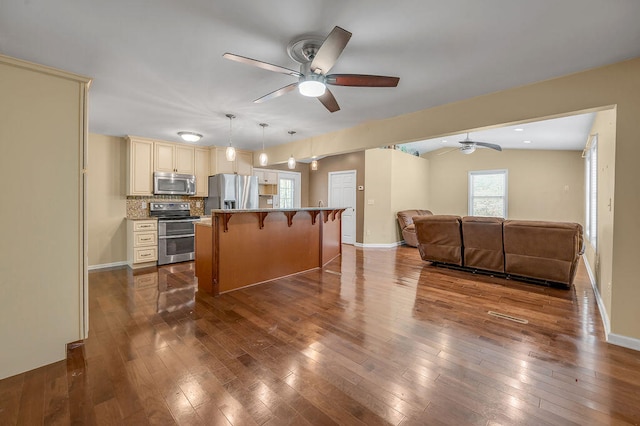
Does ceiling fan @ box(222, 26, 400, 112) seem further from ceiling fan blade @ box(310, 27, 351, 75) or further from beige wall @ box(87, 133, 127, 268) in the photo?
beige wall @ box(87, 133, 127, 268)

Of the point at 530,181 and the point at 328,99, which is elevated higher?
the point at 328,99

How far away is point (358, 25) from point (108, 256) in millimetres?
5619

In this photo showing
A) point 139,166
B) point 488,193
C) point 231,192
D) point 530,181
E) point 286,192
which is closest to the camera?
point 139,166

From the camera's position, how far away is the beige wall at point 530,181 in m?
6.90

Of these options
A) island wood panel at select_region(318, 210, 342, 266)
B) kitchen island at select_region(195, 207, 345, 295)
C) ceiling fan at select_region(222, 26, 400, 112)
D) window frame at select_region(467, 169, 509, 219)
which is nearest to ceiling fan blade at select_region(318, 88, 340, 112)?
ceiling fan at select_region(222, 26, 400, 112)

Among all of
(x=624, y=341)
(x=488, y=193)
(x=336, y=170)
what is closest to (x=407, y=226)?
(x=336, y=170)

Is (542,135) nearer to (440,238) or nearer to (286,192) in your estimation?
(440,238)

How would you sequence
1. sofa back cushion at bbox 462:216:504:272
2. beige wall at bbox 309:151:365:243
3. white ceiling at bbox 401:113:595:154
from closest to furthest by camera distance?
sofa back cushion at bbox 462:216:504:272, white ceiling at bbox 401:113:595:154, beige wall at bbox 309:151:365:243

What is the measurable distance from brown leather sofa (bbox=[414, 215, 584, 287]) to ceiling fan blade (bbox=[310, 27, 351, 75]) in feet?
12.0

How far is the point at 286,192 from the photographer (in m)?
8.16

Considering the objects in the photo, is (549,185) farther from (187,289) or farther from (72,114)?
(72,114)

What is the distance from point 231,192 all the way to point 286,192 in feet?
8.04

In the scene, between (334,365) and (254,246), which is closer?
(334,365)

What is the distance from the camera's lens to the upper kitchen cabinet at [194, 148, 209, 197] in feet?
19.5
